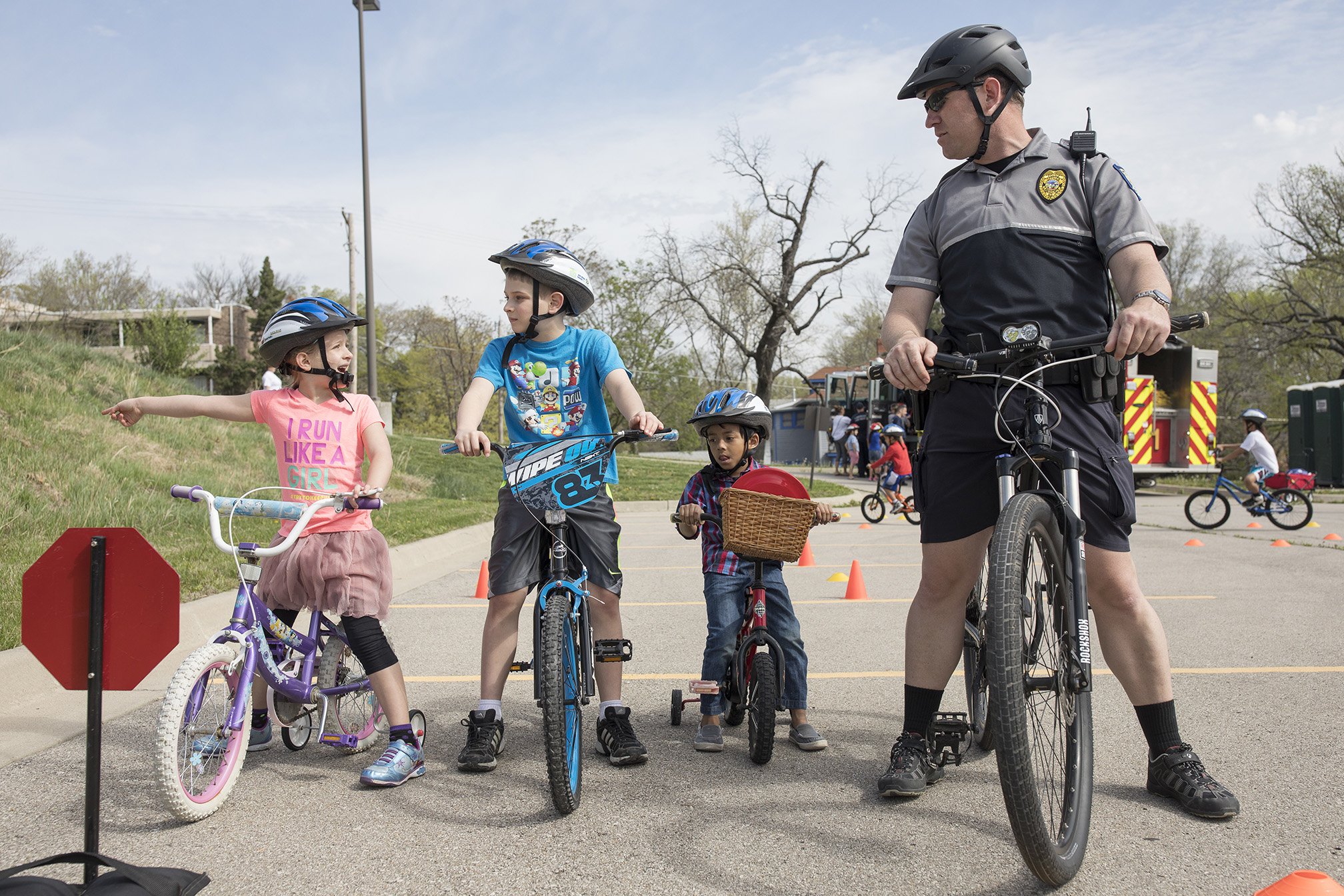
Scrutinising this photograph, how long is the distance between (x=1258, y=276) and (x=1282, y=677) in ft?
121

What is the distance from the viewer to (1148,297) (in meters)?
3.06

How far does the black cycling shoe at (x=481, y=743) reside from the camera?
13.3 feet

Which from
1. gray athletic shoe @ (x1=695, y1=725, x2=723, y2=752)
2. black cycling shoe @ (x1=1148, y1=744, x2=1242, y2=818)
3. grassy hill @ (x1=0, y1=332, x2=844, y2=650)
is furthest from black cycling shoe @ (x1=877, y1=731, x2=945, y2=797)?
grassy hill @ (x1=0, y1=332, x2=844, y2=650)

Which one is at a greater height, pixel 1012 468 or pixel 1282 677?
pixel 1012 468

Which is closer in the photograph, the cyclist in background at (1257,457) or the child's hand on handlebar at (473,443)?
the child's hand on handlebar at (473,443)

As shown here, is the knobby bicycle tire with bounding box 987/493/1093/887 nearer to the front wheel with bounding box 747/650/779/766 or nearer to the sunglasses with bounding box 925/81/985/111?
the front wheel with bounding box 747/650/779/766

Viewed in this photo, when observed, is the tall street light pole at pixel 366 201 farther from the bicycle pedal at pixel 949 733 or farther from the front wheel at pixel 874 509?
the bicycle pedal at pixel 949 733

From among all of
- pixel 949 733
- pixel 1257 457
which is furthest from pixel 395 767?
pixel 1257 457

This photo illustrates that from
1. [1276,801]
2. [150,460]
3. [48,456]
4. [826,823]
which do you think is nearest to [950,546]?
[826,823]

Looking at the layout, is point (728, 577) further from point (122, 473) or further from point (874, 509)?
point (874, 509)

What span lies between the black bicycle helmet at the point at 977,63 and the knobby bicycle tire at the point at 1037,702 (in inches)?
53.7

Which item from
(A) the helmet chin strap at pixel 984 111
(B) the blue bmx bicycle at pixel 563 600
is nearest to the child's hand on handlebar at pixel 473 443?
(B) the blue bmx bicycle at pixel 563 600

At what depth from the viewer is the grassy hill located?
27.7ft

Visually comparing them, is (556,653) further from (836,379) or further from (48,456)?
(836,379)
